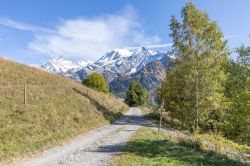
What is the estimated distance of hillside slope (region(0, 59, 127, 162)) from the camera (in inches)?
980

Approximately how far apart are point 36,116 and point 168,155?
14609 mm

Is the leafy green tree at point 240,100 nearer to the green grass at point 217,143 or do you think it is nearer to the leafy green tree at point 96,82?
the green grass at point 217,143

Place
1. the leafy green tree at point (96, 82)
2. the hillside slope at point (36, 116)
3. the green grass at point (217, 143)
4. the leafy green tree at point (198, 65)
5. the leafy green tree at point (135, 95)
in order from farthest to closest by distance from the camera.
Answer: the leafy green tree at point (135, 95)
the leafy green tree at point (96, 82)
the leafy green tree at point (198, 65)
the green grass at point (217, 143)
the hillside slope at point (36, 116)

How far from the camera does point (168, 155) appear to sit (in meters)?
24.2

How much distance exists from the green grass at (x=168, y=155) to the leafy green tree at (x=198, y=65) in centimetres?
1486

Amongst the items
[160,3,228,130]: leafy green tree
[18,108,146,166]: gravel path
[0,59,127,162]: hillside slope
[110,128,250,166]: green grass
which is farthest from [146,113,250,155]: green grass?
Answer: [0,59,127,162]: hillside slope

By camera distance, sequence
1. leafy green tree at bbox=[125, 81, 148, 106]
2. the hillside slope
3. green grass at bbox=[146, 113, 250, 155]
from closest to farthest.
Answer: the hillside slope, green grass at bbox=[146, 113, 250, 155], leafy green tree at bbox=[125, 81, 148, 106]

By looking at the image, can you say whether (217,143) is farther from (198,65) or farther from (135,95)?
(135,95)

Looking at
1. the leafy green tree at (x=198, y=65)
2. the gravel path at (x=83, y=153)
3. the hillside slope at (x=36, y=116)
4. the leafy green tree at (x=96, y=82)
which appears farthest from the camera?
the leafy green tree at (x=96, y=82)

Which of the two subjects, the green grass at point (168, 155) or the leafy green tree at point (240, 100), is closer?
the green grass at point (168, 155)

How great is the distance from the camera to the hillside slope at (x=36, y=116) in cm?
2489

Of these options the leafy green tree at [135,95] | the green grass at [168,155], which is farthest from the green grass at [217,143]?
the leafy green tree at [135,95]

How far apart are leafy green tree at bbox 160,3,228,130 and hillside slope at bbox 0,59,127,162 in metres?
12.6

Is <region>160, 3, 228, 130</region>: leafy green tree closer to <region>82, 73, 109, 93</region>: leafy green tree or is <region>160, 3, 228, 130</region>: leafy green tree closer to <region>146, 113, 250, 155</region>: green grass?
<region>146, 113, 250, 155</region>: green grass
